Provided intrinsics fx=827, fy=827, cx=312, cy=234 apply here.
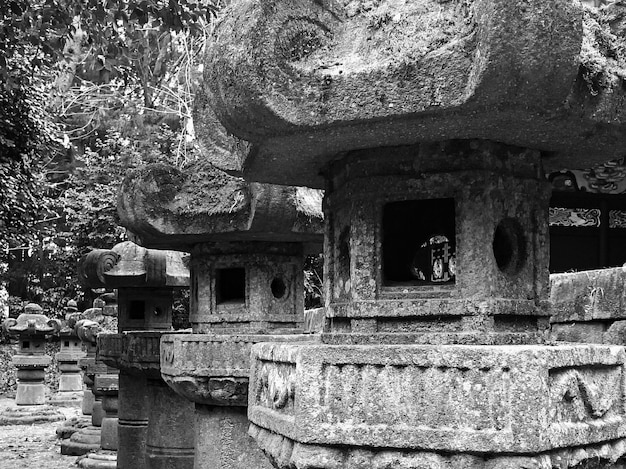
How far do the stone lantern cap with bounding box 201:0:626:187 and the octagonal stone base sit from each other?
2.90ft

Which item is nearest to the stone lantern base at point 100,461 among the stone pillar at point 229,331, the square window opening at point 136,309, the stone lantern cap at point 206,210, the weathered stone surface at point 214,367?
the square window opening at point 136,309

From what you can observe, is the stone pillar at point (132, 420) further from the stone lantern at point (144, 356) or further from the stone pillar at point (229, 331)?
the stone pillar at point (229, 331)

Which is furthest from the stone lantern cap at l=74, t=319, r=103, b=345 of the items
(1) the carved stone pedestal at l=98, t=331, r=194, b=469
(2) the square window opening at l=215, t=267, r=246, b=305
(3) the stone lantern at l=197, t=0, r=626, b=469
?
(3) the stone lantern at l=197, t=0, r=626, b=469

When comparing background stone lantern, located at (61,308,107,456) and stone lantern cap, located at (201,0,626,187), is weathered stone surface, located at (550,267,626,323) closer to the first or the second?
stone lantern cap, located at (201,0,626,187)

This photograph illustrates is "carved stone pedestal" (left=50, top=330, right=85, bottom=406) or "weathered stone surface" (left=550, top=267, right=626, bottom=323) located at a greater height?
"weathered stone surface" (left=550, top=267, right=626, bottom=323)

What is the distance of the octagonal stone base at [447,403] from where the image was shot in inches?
116

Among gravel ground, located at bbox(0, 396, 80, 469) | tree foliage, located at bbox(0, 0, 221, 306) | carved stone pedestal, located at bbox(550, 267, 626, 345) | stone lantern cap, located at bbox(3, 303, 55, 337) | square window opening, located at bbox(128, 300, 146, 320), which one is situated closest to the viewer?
carved stone pedestal, located at bbox(550, 267, 626, 345)

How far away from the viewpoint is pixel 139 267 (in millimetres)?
8961

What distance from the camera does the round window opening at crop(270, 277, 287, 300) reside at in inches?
→ 265

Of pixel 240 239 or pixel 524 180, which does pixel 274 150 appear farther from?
pixel 240 239

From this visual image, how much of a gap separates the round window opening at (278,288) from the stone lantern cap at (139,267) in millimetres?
2489

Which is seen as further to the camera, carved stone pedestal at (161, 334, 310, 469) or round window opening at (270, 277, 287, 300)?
round window opening at (270, 277, 287, 300)

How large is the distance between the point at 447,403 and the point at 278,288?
385 centimetres

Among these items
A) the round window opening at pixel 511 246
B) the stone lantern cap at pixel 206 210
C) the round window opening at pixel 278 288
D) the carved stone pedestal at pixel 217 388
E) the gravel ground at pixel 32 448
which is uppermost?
the stone lantern cap at pixel 206 210
